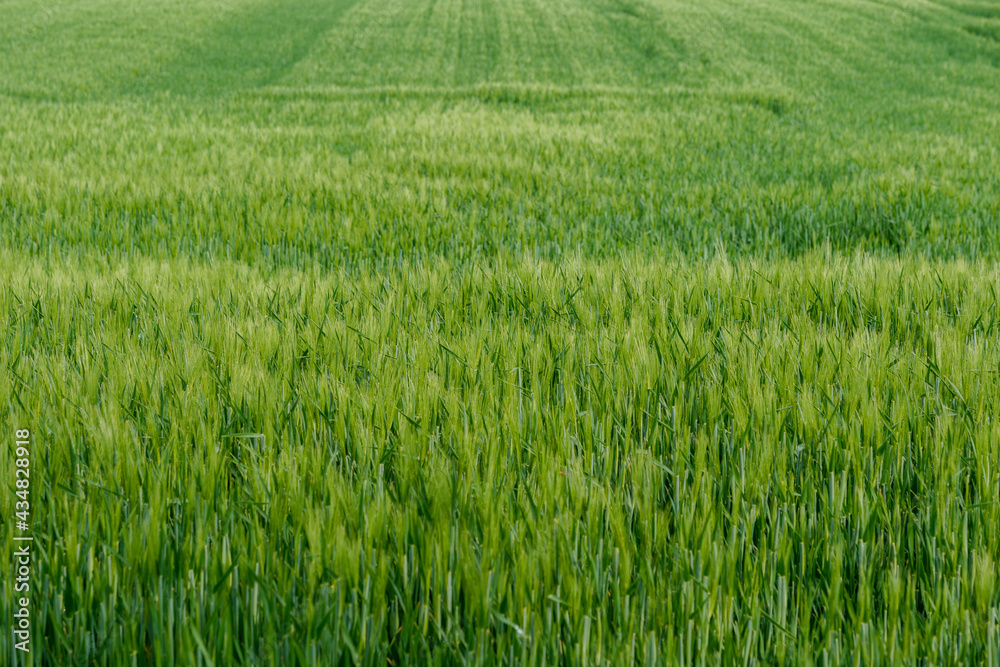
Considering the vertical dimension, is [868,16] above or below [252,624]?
above

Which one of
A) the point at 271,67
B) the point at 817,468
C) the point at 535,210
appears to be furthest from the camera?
the point at 271,67

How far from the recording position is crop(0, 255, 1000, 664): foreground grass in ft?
3.02

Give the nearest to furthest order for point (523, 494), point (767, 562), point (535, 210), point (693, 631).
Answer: point (693, 631) → point (767, 562) → point (523, 494) → point (535, 210)

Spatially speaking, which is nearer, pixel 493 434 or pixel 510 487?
pixel 510 487

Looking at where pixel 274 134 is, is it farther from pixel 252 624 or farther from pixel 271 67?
pixel 271 67

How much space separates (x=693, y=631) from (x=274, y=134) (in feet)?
25.1

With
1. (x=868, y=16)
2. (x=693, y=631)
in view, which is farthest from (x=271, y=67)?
(x=868, y=16)

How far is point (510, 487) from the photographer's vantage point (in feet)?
3.92

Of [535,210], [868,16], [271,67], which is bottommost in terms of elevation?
[535,210]

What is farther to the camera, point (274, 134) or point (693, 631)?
point (274, 134)

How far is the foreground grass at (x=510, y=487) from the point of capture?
3.02ft

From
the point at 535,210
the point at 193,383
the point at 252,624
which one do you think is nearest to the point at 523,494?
the point at 252,624

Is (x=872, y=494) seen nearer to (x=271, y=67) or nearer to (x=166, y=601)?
(x=166, y=601)

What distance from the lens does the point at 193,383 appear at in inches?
63.2
